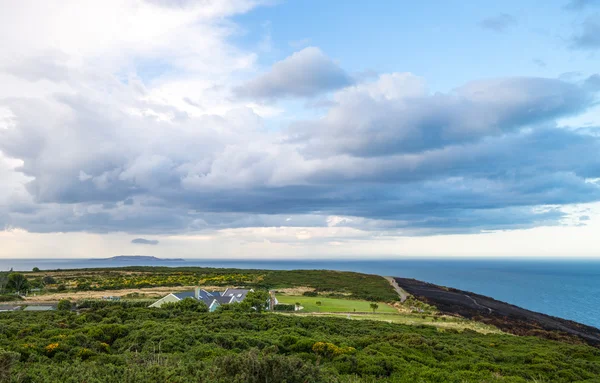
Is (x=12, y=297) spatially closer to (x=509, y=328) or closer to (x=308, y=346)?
(x=308, y=346)

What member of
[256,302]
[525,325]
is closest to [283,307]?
[256,302]

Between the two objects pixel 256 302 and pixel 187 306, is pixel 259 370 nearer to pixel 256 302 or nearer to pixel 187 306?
pixel 187 306

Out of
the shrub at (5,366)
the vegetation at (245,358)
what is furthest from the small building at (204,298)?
the shrub at (5,366)

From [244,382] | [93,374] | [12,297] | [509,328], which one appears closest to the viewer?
[244,382]

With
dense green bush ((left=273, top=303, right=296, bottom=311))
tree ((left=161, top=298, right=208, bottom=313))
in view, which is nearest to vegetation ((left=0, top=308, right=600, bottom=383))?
tree ((left=161, top=298, right=208, bottom=313))

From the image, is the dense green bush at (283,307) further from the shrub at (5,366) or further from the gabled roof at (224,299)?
the shrub at (5,366)

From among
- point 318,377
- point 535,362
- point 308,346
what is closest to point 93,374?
point 318,377
